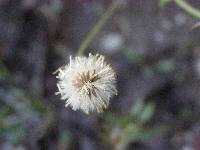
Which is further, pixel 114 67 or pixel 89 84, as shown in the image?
pixel 114 67

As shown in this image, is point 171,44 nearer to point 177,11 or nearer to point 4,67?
point 177,11

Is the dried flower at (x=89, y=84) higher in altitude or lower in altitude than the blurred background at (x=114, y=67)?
lower

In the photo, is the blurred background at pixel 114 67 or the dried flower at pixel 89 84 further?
the blurred background at pixel 114 67

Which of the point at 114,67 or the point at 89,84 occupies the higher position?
Answer: the point at 114,67

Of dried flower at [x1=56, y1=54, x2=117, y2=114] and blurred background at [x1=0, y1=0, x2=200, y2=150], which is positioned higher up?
blurred background at [x1=0, y1=0, x2=200, y2=150]

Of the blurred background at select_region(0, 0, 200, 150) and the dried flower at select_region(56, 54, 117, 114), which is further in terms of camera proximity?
the blurred background at select_region(0, 0, 200, 150)
